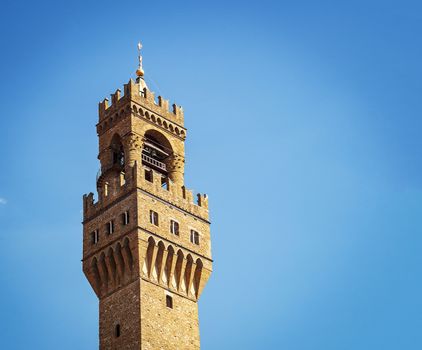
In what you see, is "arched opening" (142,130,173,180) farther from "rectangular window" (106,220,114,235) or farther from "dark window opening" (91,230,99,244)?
"dark window opening" (91,230,99,244)

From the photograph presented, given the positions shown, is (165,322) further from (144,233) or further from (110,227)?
(110,227)

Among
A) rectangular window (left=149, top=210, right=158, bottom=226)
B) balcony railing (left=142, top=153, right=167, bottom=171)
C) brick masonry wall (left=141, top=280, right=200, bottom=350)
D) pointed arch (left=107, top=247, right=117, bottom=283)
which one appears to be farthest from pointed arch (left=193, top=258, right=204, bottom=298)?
balcony railing (left=142, top=153, right=167, bottom=171)

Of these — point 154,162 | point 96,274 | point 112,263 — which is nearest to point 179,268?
point 112,263

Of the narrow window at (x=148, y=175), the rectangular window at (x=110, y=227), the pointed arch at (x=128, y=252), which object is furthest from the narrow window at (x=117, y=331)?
the narrow window at (x=148, y=175)

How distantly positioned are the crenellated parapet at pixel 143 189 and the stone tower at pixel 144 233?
0.07 meters

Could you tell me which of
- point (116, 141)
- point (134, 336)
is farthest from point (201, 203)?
point (134, 336)

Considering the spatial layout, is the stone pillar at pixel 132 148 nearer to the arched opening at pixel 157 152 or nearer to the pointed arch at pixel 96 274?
the arched opening at pixel 157 152

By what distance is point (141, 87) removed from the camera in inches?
2736

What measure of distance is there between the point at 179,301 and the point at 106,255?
5.30 meters

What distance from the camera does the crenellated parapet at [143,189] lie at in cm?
6256

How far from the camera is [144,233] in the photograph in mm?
60469

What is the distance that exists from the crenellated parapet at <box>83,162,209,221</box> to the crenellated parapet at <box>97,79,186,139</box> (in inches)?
175

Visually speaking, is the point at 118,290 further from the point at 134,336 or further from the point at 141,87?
the point at 141,87

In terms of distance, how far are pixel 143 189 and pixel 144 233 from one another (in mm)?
3136
